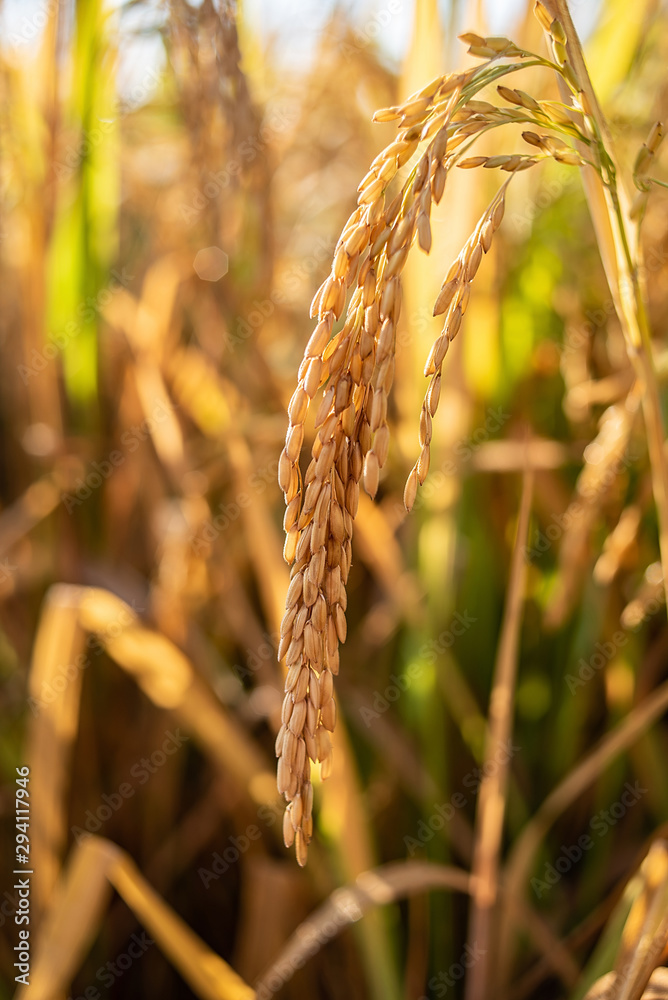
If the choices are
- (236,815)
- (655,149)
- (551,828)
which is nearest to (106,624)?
(236,815)

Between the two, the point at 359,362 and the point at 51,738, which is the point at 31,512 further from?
the point at 359,362

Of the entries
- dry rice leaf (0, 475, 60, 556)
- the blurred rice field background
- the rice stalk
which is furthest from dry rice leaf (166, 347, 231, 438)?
the rice stalk

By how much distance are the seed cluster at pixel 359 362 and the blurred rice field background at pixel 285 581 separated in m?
0.29

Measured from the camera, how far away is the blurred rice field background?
737 millimetres

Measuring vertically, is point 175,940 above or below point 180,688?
below

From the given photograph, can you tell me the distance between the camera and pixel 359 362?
1.11 ft

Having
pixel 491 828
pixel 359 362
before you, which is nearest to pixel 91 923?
pixel 491 828

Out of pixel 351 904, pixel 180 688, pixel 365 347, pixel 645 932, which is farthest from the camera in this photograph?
pixel 180 688

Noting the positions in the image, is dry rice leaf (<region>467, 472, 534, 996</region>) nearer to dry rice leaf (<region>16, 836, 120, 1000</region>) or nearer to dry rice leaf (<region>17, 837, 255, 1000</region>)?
dry rice leaf (<region>17, 837, 255, 1000</region>)

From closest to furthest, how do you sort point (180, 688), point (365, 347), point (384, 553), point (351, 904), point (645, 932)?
point (365, 347), point (645, 932), point (351, 904), point (180, 688), point (384, 553)

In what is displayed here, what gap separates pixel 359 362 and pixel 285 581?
528 mm

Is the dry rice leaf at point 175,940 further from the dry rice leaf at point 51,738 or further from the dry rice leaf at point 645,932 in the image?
the dry rice leaf at point 645,932

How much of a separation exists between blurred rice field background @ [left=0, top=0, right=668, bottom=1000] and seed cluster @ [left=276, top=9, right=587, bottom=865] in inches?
11.5

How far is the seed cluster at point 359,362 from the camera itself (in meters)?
0.32
